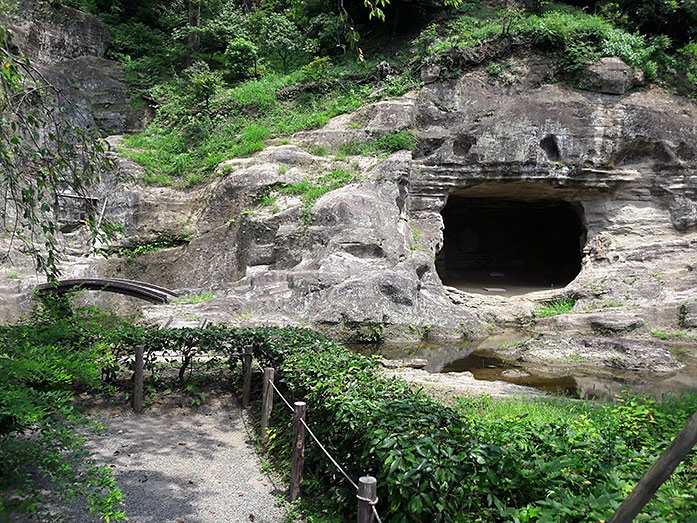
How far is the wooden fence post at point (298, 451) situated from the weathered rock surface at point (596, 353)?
7867mm

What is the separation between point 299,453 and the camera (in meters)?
4.23

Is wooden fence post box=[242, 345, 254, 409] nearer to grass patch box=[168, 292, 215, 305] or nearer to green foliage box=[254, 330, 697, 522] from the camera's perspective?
green foliage box=[254, 330, 697, 522]

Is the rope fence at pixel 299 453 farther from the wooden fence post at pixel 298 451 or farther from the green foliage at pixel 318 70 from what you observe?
the green foliage at pixel 318 70

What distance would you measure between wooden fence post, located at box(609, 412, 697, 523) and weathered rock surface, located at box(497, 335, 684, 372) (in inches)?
364

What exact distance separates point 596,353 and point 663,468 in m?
9.81

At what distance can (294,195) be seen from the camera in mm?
15352

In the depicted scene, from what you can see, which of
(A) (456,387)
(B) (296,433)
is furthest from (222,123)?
(B) (296,433)

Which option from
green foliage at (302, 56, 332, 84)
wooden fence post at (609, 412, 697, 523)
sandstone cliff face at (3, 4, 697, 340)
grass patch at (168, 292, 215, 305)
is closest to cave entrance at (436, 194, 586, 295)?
sandstone cliff face at (3, 4, 697, 340)

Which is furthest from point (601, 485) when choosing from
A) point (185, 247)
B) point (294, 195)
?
point (185, 247)

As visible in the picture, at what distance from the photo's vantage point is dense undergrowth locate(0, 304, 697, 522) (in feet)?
8.71

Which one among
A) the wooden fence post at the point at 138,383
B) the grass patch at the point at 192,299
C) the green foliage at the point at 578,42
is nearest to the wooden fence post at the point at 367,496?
the wooden fence post at the point at 138,383

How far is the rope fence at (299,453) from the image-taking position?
282 centimetres

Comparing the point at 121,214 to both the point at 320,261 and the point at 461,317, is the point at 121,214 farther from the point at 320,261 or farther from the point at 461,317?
the point at 461,317

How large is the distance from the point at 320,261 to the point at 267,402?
752 cm
